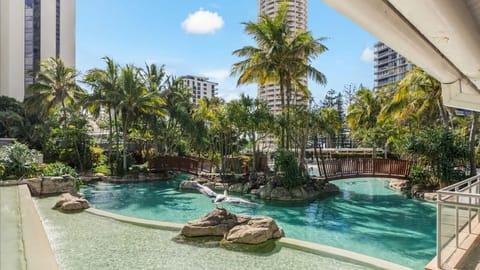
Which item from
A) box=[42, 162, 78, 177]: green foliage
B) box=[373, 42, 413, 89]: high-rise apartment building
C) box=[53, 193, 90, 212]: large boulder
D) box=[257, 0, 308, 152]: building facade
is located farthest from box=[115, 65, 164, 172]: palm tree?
box=[373, 42, 413, 89]: high-rise apartment building

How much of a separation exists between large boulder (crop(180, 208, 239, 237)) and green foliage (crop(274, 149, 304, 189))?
6.42 metres

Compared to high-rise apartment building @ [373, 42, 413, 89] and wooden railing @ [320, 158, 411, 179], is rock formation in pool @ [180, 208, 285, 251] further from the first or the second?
high-rise apartment building @ [373, 42, 413, 89]

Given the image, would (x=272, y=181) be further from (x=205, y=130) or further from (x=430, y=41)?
(x=430, y=41)

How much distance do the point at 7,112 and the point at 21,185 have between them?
1630 centimetres

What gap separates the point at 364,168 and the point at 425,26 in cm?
1508

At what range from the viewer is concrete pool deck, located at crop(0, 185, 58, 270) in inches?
147

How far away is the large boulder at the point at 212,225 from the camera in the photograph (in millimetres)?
6414

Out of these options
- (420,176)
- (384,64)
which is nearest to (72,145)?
(420,176)

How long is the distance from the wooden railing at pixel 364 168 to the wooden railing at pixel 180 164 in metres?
6.41

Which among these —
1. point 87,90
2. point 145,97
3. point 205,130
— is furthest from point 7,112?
point 205,130

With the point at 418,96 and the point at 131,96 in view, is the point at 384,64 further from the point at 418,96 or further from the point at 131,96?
the point at 131,96

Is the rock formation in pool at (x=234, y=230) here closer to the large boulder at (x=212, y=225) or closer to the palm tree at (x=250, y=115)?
the large boulder at (x=212, y=225)

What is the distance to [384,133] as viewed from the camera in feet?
69.5

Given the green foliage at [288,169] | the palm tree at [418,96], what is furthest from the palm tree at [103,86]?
the palm tree at [418,96]
